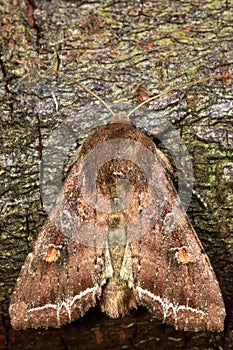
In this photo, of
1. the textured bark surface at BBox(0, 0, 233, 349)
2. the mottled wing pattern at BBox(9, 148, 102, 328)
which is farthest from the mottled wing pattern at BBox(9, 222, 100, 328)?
the textured bark surface at BBox(0, 0, 233, 349)

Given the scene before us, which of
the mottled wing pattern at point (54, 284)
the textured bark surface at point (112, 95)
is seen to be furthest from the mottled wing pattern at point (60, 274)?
the textured bark surface at point (112, 95)

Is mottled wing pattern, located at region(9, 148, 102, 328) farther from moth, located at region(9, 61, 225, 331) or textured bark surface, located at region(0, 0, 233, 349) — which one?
textured bark surface, located at region(0, 0, 233, 349)

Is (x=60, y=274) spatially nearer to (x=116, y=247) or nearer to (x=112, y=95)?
(x=116, y=247)

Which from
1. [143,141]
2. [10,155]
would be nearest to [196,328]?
[143,141]

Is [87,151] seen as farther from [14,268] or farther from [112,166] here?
[14,268]

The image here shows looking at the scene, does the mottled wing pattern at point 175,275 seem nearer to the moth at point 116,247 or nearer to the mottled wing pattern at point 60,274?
the moth at point 116,247

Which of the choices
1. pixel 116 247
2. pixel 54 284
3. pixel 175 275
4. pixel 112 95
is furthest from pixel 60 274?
Answer: pixel 112 95
